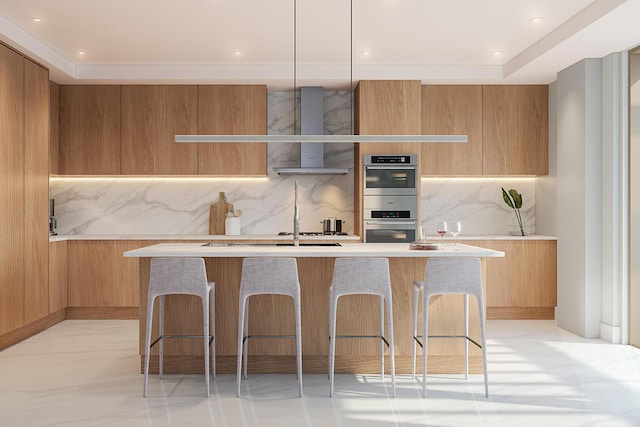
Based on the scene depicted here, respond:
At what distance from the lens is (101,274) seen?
257 inches

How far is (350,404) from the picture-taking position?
12.3 feet

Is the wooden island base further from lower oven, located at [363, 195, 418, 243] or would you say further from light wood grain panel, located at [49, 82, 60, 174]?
light wood grain panel, located at [49, 82, 60, 174]

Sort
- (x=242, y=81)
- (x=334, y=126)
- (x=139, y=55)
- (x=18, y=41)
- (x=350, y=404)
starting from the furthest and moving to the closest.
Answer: (x=334, y=126) < (x=242, y=81) < (x=139, y=55) < (x=18, y=41) < (x=350, y=404)

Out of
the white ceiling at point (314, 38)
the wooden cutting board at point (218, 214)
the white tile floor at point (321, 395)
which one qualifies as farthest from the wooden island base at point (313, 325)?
the wooden cutting board at point (218, 214)

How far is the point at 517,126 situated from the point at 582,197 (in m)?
1.44

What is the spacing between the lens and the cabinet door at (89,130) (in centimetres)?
675

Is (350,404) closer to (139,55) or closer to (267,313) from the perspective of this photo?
(267,313)

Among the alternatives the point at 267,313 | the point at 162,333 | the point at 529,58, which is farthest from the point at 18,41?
the point at 529,58

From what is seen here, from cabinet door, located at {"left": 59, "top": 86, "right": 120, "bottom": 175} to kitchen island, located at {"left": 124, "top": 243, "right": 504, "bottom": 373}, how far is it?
8.97 feet

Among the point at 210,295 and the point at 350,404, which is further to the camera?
the point at 210,295

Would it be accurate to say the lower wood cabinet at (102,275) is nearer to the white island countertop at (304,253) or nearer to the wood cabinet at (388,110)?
the white island countertop at (304,253)

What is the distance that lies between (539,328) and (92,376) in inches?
167

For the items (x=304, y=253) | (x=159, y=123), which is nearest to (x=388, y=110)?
(x=159, y=123)

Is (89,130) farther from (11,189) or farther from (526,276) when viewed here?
(526,276)
